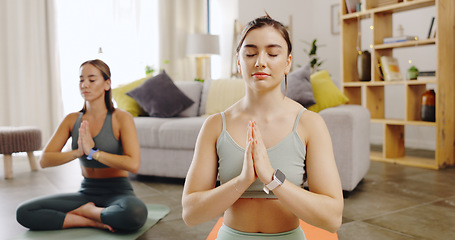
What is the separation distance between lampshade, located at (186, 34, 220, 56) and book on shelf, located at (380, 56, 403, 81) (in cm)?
240

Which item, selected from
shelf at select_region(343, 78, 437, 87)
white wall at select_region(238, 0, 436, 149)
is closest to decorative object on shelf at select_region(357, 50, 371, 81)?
shelf at select_region(343, 78, 437, 87)

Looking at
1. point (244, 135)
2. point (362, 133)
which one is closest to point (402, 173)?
point (362, 133)

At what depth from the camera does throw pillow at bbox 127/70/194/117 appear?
12.3 ft

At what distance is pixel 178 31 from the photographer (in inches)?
245

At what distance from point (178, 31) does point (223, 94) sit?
8.73 feet

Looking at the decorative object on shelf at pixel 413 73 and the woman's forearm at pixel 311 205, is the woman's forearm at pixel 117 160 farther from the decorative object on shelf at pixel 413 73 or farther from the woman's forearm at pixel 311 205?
the decorative object on shelf at pixel 413 73

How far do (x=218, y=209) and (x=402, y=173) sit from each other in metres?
3.07

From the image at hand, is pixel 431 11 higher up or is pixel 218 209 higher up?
pixel 431 11

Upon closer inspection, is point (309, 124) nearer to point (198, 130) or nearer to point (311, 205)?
point (311, 205)

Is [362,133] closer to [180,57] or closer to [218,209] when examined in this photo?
[218,209]

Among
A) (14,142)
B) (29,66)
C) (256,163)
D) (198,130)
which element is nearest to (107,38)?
(29,66)

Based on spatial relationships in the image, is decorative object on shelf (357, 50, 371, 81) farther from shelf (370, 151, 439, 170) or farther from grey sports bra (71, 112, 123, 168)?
grey sports bra (71, 112, 123, 168)

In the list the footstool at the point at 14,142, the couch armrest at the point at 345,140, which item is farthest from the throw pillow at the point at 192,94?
the couch armrest at the point at 345,140

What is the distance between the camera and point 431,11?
4.86 m
